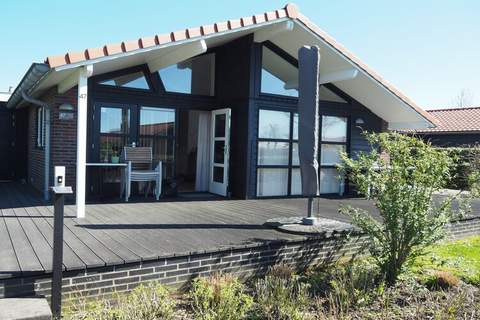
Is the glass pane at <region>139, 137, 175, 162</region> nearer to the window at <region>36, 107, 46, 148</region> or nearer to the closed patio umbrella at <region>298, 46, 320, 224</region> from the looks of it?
the window at <region>36, 107, 46, 148</region>

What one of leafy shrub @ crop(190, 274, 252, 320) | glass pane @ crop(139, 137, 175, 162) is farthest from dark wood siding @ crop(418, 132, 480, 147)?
leafy shrub @ crop(190, 274, 252, 320)

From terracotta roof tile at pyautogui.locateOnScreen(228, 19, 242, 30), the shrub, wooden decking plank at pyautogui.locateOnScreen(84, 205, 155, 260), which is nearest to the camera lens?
wooden decking plank at pyautogui.locateOnScreen(84, 205, 155, 260)

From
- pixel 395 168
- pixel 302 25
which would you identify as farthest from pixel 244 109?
pixel 395 168

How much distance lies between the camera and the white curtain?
9.01 meters

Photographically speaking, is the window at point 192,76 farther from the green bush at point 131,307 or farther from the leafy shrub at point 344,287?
the green bush at point 131,307

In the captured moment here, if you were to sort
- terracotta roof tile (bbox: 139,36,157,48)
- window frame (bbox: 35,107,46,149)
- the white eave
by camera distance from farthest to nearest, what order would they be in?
window frame (bbox: 35,107,46,149), the white eave, terracotta roof tile (bbox: 139,36,157,48)

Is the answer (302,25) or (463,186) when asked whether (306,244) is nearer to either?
(463,186)

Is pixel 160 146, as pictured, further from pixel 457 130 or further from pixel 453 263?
pixel 457 130

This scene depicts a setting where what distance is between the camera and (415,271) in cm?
463

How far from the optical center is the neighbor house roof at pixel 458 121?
17656 millimetres

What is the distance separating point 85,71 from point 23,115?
764 centimetres

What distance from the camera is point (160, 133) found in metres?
8.13

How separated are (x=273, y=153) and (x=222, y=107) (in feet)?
4.87

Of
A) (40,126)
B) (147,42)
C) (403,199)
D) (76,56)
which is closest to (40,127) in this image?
(40,126)
